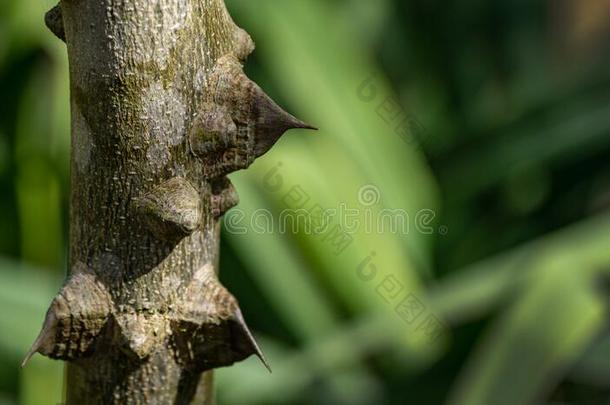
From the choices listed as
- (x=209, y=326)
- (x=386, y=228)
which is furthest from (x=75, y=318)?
(x=386, y=228)

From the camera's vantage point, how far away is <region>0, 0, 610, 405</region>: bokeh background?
136 cm

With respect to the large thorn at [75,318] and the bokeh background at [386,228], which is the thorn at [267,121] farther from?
the bokeh background at [386,228]

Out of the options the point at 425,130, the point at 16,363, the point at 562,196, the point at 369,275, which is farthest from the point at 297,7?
the point at 16,363

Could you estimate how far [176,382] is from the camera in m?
0.48

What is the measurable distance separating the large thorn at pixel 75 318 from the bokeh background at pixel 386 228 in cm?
81

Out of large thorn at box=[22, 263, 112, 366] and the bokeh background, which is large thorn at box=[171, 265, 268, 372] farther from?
the bokeh background

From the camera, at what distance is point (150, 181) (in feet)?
1.42

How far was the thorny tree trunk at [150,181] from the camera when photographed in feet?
1.38

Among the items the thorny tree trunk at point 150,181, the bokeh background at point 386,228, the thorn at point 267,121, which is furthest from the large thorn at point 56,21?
the bokeh background at point 386,228

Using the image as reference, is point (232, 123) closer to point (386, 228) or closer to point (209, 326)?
point (209, 326)

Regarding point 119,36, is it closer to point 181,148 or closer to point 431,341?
point 181,148

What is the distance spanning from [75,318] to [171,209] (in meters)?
0.07

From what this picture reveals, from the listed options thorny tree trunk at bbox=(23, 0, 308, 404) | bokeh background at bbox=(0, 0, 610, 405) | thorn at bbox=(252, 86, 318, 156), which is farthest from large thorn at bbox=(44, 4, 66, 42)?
bokeh background at bbox=(0, 0, 610, 405)

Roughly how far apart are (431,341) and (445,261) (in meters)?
0.46
